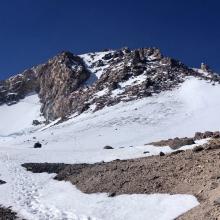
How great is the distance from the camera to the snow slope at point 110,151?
21125 millimetres

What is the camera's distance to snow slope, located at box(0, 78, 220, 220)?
832 inches

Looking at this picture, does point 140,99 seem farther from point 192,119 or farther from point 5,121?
point 5,121

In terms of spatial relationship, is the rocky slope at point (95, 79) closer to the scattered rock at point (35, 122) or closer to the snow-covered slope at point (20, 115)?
the snow-covered slope at point (20, 115)

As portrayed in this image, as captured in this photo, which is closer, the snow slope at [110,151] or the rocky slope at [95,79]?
the snow slope at [110,151]

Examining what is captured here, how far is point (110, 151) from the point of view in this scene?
45.0 m

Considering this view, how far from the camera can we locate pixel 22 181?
110ft

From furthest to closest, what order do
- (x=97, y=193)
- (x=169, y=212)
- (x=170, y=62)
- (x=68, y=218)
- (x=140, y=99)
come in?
(x=170, y=62) < (x=140, y=99) < (x=97, y=193) < (x=68, y=218) < (x=169, y=212)

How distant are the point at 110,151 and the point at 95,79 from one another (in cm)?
10200

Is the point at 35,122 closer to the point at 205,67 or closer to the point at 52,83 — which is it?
the point at 52,83

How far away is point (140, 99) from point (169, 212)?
71.8 metres

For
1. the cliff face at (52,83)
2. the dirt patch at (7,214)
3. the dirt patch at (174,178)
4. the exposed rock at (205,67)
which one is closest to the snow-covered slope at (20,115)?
the cliff face at (52,83)

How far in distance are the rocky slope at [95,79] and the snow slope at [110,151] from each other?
6395 millimetres

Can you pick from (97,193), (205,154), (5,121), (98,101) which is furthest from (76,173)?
(5,121)

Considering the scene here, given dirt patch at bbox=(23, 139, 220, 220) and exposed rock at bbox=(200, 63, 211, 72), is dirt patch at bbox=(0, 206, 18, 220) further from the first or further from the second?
exposed rock at bbox=(200, 63, 211, 72)
